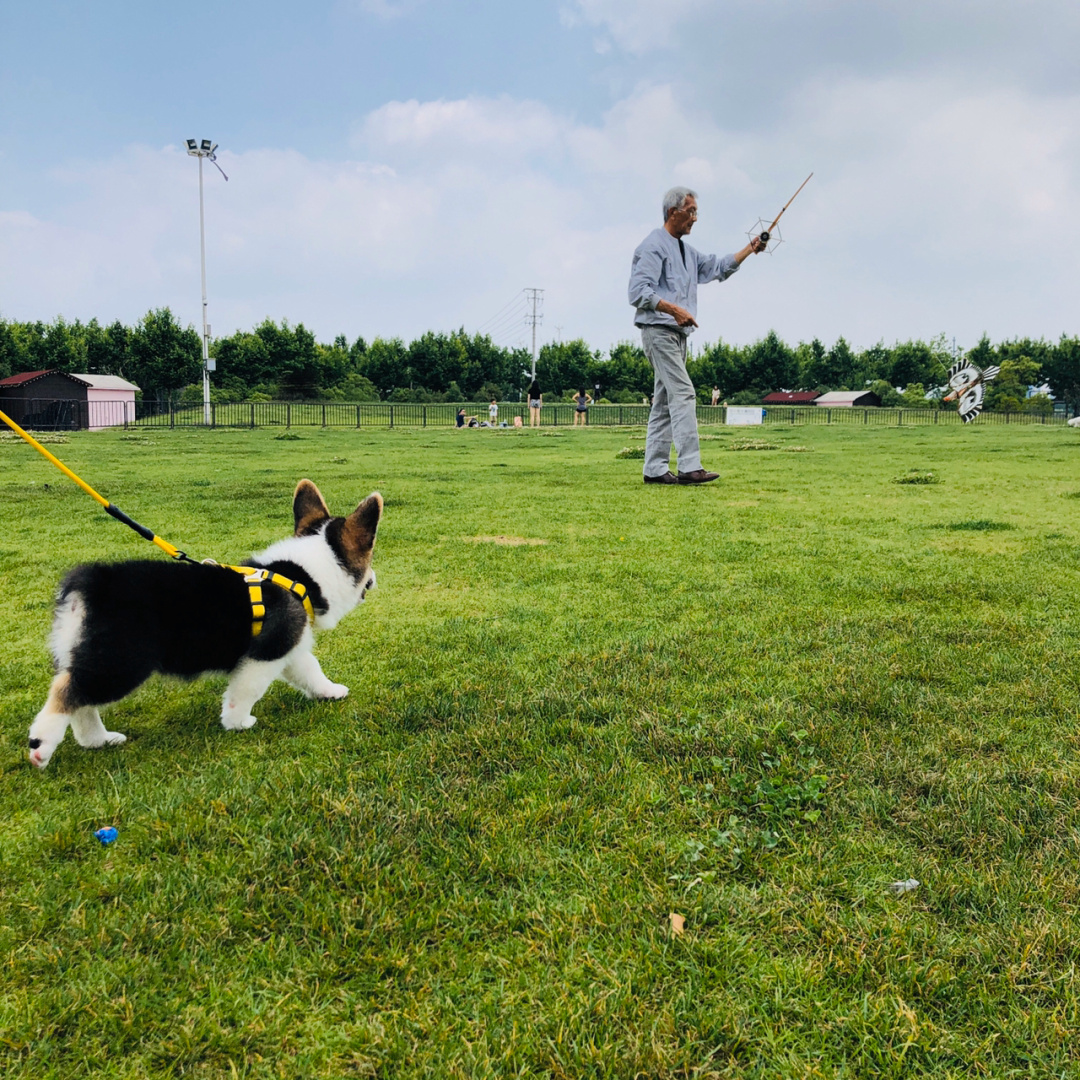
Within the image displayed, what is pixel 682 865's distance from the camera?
1929 mm

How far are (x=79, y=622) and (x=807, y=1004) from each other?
7.89 feet

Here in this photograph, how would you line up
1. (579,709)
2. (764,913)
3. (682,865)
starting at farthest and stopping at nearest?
(579,709), (682,865), (764,913)

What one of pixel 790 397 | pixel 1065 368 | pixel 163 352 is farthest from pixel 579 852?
pixel 1065 368

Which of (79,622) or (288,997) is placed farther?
(79,622)

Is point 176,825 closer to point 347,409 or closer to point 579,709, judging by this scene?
point 579,709

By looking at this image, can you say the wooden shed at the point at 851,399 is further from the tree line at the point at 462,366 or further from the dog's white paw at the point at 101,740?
the dog's white paw at the point at 101,740

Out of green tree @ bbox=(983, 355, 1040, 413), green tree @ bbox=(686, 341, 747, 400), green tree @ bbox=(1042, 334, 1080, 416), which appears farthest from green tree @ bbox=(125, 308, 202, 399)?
green tree @ bbox=(1042, 334, 1080, 416)

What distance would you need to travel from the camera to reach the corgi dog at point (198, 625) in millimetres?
2508

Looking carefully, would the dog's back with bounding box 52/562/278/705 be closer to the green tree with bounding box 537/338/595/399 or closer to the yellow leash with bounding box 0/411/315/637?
the yellow leash with bounding box 0/411/315/637

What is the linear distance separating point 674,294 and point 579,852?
27.7ft

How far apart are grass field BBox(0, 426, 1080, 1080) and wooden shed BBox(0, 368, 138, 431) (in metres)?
37.7

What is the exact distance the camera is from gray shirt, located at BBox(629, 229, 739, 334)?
909 centimetres

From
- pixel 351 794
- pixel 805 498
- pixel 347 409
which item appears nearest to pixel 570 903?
pixel 351 794

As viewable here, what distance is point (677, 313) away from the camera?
8.93 m
